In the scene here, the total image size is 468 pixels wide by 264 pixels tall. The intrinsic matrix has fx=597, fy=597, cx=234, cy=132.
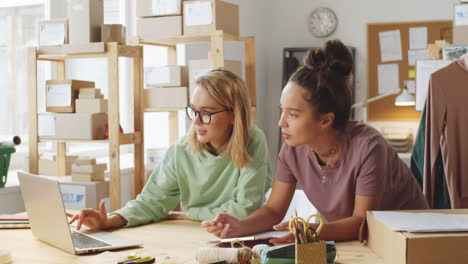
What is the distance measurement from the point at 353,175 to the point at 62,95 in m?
2.21

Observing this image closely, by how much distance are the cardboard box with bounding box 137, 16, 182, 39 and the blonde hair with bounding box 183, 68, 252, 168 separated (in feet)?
5.61

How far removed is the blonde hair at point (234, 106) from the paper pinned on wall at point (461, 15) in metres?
1.56

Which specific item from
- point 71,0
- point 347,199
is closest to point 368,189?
point 347,199

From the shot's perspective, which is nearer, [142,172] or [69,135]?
[69,135]

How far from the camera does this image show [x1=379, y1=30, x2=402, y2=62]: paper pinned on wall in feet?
19.1

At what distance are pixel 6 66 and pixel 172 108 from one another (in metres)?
1.17

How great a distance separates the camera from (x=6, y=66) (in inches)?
158

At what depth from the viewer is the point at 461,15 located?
310cm

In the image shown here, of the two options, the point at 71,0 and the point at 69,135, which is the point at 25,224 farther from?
the point at 71,0

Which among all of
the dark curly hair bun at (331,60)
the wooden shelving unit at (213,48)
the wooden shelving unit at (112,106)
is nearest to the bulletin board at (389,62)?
the wooden shelving unit at (213,48)

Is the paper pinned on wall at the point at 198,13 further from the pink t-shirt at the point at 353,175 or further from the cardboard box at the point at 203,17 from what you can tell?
the pink t-shirt at the point at 353,175

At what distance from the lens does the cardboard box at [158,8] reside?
3723 mm

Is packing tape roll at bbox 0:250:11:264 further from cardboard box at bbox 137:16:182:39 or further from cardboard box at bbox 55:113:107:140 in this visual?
cardboard box at bbox 137:16:182:39

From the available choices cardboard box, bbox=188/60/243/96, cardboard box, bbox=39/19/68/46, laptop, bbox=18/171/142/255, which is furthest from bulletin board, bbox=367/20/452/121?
laptop, bbox=18/171/142/255
